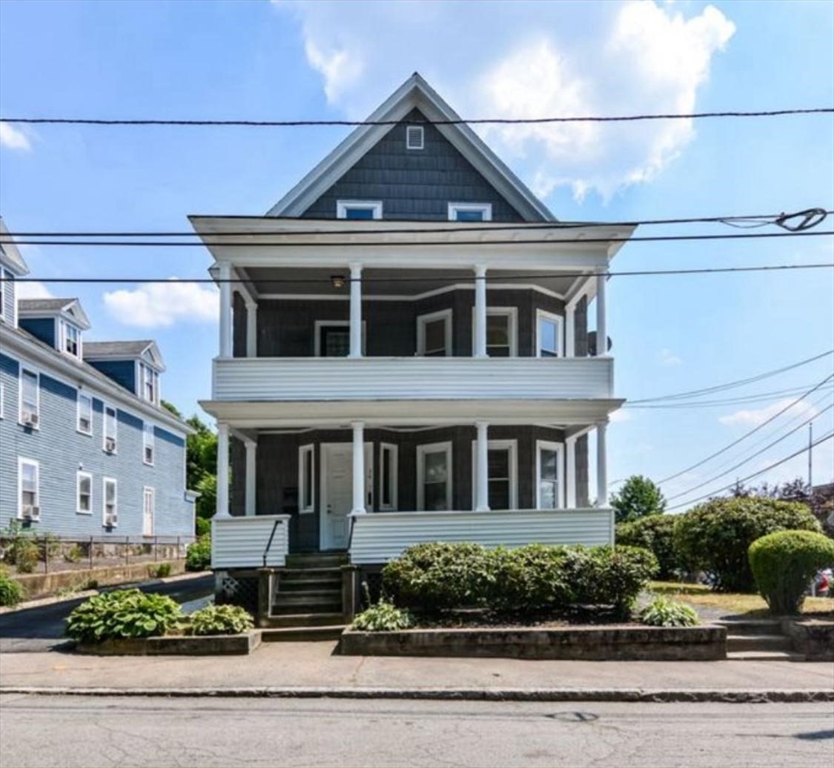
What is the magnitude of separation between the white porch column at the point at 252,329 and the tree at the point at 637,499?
24.8 metres

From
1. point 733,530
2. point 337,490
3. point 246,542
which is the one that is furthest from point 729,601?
point 246,542

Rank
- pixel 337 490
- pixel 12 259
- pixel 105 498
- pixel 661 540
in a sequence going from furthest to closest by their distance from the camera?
pixel 105 498, pixel 12 259, pixel 661 540, pixel 337 490

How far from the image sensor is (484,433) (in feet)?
52.1

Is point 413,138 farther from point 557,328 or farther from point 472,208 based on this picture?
point 557,328

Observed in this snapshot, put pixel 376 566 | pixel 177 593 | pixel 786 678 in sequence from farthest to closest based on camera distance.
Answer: pixel 177 593 → pixel 376 566 → pixel 786 678

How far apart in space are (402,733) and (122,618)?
19.8 ft

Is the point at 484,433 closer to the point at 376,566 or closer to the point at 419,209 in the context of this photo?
the point at 376,566

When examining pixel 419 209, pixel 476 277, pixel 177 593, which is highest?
pixel 419 209

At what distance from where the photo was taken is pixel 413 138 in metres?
18.9

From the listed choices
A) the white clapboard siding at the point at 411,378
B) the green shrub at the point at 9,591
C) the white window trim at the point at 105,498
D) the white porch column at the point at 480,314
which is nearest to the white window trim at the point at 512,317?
the white clapboard siding at the point at 411,378

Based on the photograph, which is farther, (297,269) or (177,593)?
(177,593)

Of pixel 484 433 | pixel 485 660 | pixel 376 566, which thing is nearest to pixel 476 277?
pixel 484 433

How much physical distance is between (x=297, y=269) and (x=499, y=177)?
540 centimetres

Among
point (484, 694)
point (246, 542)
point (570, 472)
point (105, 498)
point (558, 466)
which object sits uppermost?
point (558, 466)
